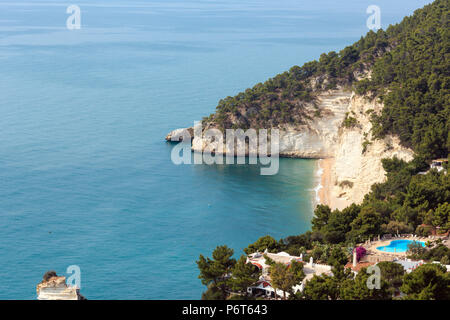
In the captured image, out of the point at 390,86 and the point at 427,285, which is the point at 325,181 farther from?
the point at 427,285

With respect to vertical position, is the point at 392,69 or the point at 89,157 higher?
the point at 392,69

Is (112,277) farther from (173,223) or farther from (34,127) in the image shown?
(34,127)

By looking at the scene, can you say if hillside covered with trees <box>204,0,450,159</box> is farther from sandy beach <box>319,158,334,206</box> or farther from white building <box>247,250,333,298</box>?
white building <box>247,250,333,298</box>

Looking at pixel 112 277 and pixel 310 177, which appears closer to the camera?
pixel 112 277

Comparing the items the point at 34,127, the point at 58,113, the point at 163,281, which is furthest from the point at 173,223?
the point at 58,113

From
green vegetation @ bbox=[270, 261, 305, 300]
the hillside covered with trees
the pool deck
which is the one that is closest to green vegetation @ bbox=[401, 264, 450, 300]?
green vegetation @ bbox=[270, 261, 305, 300]

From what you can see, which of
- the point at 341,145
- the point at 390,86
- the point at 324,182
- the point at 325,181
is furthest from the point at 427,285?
the point at 341,145
